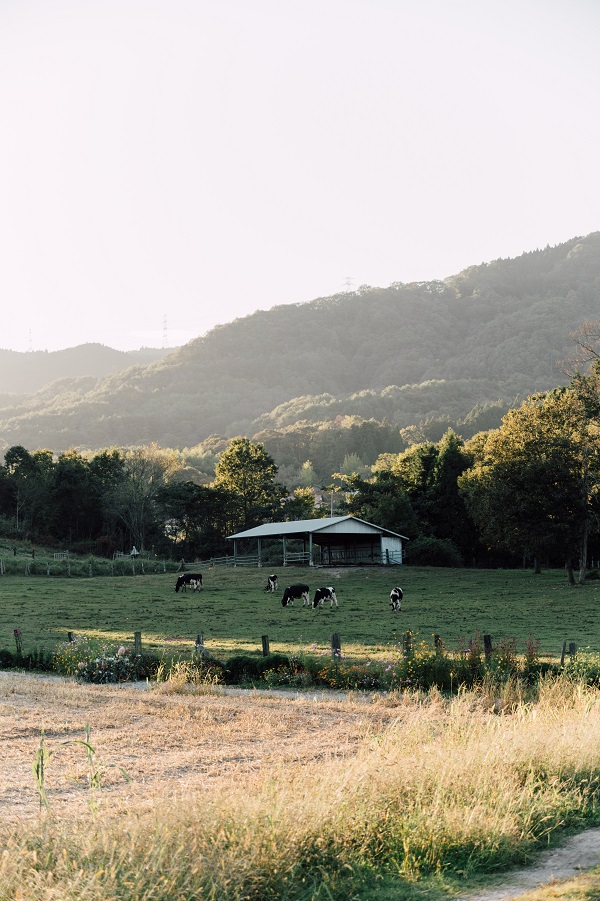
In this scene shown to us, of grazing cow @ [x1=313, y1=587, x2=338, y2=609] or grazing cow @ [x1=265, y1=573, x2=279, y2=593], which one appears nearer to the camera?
grazing cow @ [x1=313, y1=587, x2=338, y2=609]

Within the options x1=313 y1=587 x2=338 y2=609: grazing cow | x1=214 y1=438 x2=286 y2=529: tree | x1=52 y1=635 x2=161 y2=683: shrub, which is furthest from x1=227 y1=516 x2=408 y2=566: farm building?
x1=52 y1=635 x2=161 y2=683: shrub

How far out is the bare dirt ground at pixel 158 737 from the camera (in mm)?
10023

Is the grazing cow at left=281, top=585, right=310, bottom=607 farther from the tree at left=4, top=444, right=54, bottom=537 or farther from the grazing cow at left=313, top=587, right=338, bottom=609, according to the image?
the tree at left=4, top=444, right=54, bottom=537

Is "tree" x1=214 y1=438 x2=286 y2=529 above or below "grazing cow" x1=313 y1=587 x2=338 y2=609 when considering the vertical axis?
above

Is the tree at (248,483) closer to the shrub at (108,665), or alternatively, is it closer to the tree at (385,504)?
the tree at (385,504)

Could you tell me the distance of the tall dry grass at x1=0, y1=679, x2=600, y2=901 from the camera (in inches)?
253

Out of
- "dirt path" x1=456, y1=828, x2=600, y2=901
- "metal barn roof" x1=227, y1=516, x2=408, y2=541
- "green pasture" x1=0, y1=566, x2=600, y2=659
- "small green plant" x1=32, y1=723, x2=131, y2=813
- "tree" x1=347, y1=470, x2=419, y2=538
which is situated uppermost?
"tree" x1=347, y1=470, x2=419, y2=538

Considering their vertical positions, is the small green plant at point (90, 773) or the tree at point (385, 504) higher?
the tree at point (385, 504)

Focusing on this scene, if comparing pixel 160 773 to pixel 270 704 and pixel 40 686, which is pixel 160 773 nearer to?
pixel 270 704

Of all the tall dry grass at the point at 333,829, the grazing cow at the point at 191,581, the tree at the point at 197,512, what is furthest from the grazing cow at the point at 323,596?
the tree at the point at 197,512

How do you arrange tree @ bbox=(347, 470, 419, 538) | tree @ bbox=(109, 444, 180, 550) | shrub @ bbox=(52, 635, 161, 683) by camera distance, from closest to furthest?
shrub @ bbox=(52, 635, 161, 683)
tree @ bbox=(347, 470, 419, 538)
tree @ bbox=(109, 444, 180, 550)

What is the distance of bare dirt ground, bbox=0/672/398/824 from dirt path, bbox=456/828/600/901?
2.78 m

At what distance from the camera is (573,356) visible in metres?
53.4

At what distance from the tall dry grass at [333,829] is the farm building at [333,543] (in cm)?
5279
